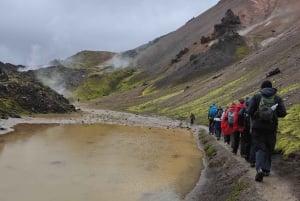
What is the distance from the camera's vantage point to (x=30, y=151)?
150 feet

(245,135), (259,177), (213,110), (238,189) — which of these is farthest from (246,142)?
(213,110)

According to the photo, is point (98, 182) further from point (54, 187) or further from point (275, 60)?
point (275, 60)

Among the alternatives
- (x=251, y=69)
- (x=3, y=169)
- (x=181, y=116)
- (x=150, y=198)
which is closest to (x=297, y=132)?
(x=150, y=198)

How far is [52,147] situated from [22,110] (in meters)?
53.5

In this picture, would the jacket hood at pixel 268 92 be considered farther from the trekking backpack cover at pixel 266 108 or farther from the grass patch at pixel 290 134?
the grass patch at pixel 290 134

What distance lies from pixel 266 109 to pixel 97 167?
61.2 feet

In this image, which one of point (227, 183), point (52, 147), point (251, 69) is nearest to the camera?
point (227, 183)

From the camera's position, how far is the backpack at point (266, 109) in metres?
20.3

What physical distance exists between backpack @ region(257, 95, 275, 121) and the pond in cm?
791

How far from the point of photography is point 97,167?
36438mm

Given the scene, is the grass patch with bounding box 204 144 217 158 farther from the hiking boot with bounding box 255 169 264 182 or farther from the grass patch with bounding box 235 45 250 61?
the grass patch with bounding box 235 45 250 61

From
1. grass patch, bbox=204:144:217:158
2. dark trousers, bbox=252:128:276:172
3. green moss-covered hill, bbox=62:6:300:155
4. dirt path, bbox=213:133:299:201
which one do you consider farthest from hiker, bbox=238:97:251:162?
grass patch, bbox=204:144:217:158

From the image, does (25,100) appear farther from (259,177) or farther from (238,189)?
(259,177)

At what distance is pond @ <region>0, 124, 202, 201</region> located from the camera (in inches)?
1084
